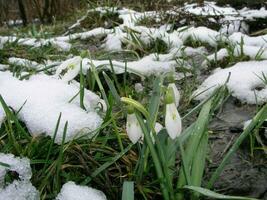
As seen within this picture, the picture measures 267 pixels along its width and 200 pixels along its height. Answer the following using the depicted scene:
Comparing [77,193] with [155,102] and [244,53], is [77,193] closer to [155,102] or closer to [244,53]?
[155,102]

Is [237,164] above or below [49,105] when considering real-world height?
below

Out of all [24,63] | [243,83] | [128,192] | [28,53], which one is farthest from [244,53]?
[128,192]

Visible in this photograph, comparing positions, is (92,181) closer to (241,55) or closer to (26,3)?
(241,55)

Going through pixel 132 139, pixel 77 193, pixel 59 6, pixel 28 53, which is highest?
pixel 132 139

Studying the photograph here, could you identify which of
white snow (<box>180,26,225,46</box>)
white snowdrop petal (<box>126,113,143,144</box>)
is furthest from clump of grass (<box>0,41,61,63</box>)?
white snowdrop petal (<box>126,113,143,144</box>)

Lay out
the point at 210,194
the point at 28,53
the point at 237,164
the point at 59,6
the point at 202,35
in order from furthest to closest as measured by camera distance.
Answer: the point at 59,6 < the point at 202,35 < the point at 28,53 < the point at 237,164 < the point at 210,194

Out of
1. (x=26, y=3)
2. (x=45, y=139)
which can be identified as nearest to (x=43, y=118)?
(x=45, y=139)

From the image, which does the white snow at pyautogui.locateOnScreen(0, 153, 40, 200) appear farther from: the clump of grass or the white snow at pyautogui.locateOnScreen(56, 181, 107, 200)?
the clump of grass
